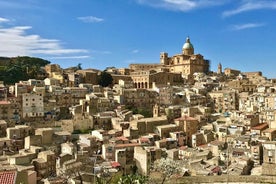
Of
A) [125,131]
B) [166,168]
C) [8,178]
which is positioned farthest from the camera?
[125,131]

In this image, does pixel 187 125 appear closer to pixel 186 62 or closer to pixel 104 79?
pixel 104 79

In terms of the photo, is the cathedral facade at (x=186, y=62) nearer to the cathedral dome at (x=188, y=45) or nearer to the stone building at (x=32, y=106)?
the cathedral dome at (x=188, y=45)

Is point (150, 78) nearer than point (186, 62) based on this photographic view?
Yes

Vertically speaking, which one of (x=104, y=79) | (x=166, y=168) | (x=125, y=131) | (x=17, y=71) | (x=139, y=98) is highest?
(x=17, y=71)

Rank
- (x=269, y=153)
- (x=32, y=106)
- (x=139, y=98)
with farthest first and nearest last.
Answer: (x=139, y=98) < (x=32, y=106) < (x=269, y=153)

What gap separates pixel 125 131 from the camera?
100ft

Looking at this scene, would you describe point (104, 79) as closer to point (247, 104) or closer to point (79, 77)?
point (79, 77)

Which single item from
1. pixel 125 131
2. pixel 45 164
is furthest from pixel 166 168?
pixel 125 131

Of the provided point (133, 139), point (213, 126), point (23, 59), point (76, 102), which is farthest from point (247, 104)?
point (23, 59)

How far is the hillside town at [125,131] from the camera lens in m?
23.2

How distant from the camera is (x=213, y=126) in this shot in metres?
33.8

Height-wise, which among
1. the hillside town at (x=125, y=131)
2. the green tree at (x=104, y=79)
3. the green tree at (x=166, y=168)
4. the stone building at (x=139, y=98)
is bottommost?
the green tree at (x=166, y=168)

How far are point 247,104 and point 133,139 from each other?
17898 mm

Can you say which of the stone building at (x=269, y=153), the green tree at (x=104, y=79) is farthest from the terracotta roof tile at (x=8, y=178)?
the green tree at (x=104, y=79)
